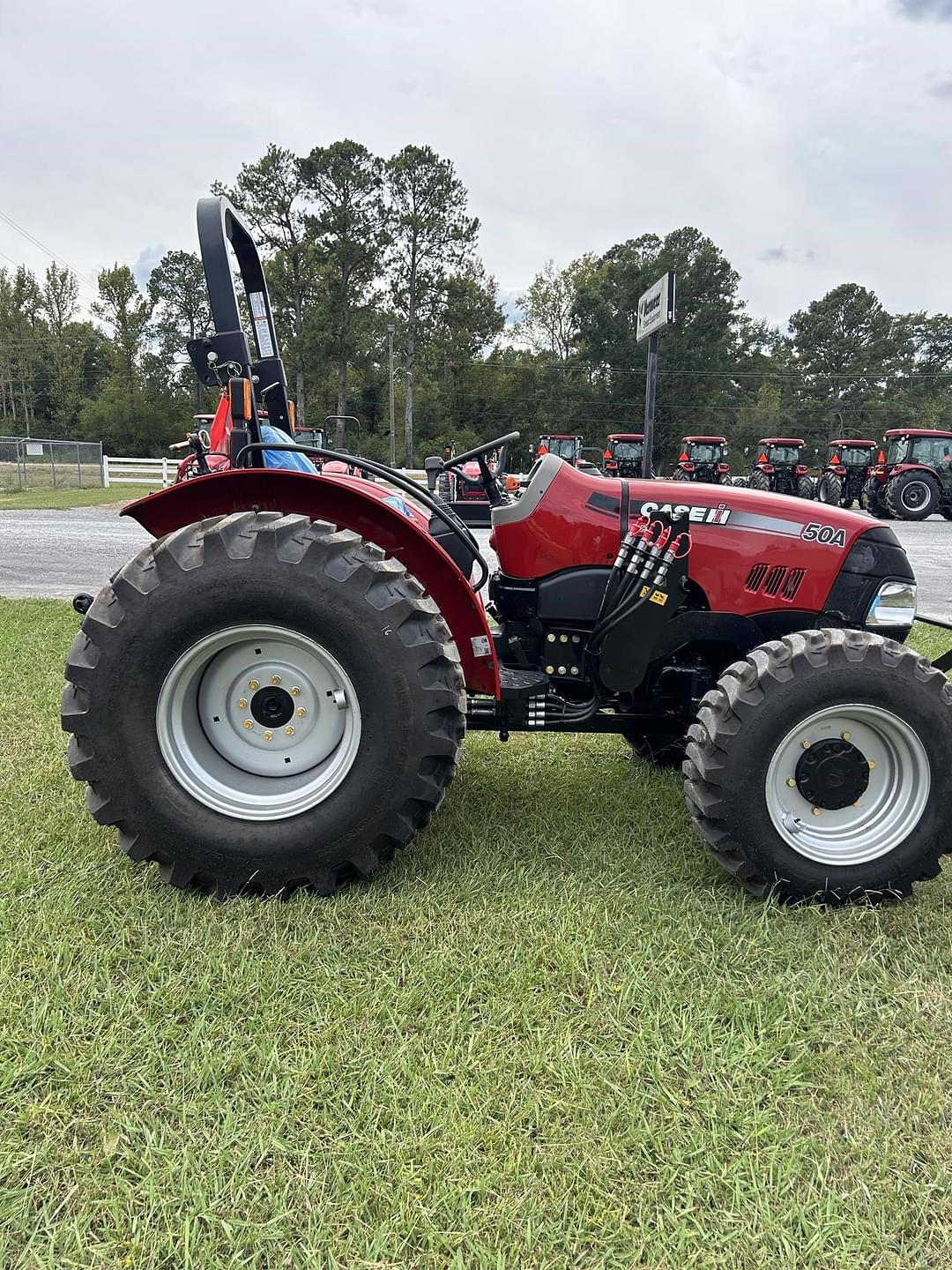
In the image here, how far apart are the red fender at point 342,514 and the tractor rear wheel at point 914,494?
17878 mm

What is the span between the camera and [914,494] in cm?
1734

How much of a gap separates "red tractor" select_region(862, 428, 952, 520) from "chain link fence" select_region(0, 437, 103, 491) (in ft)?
68.3

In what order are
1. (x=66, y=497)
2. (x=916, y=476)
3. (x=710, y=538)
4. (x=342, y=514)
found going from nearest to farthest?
(x=342, y=514)
(x=710, y=538)
(x=916, y=476)
(x=66, y=497)

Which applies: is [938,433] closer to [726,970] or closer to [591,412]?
[726,970]

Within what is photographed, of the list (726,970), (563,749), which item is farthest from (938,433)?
(726,970)

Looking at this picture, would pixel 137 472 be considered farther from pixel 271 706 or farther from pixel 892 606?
pixel 892 606

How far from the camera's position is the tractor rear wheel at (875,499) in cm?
1828

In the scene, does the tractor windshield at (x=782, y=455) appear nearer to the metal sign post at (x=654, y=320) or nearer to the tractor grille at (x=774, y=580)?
the metal sign post at (x=654, y=320)

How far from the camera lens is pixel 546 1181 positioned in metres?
1.40

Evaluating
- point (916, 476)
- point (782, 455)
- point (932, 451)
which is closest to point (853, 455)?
point (782, 455)

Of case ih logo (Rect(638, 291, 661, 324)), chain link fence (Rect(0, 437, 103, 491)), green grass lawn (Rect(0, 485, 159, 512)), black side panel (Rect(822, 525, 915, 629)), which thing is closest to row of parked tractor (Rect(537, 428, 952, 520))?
green grass lawn (Rect(0, 485, 159, 512))

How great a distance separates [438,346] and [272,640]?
40185 millimetres

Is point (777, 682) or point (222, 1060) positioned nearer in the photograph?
point (222, 1060)

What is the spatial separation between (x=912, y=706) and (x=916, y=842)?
40 cm
